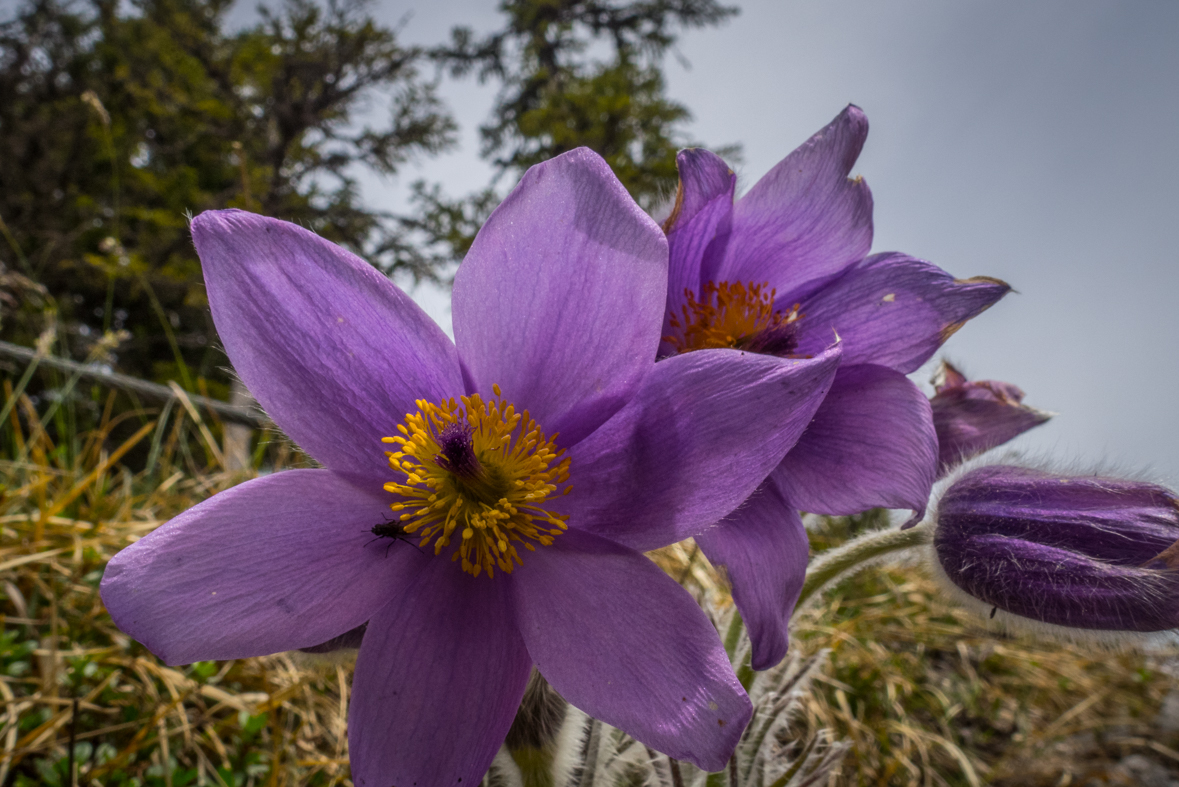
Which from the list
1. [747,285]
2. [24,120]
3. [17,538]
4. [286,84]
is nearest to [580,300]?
[747,285]

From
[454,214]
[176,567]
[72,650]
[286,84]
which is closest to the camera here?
[176,567]

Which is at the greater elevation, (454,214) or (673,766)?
(454,214)

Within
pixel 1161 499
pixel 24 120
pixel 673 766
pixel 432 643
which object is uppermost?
pixel 24 120

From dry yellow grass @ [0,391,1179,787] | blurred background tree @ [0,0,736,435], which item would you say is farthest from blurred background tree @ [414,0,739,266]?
dry yellow grass @ [0,391,1179,787]

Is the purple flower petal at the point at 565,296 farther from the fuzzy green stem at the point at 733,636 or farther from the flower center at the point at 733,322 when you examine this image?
the fuzzy green stem at the point at 733,636

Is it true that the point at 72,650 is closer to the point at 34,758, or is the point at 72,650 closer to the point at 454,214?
the point at 34,758

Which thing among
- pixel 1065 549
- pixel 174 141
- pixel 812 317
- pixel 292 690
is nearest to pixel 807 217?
pixel 812 317

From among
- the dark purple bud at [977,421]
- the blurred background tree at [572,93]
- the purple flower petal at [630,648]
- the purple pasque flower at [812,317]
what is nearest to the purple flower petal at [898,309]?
the purple pasque flower at [812,317]

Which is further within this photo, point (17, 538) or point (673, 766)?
point (17, 538)

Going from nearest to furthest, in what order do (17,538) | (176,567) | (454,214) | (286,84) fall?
(176,567), (17,538), (454,214), (286,84)
